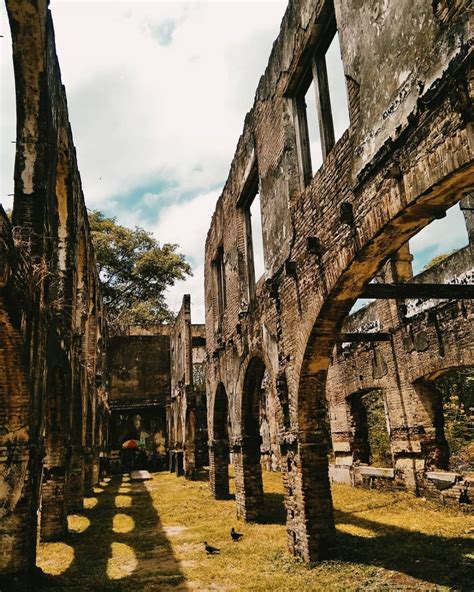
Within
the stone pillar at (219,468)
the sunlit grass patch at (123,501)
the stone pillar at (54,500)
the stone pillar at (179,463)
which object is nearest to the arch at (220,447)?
the stone pillar at (219,468)

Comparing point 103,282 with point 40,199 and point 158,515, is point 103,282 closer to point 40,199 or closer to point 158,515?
point 158,515

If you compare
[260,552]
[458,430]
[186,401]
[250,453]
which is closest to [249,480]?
[250,453]

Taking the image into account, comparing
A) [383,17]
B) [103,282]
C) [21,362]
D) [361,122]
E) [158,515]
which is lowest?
[158,515]

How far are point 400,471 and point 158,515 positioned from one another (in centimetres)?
566

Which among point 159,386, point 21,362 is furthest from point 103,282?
point 21,362

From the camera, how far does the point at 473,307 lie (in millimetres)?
8766

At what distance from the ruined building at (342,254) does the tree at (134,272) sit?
57.7 ft

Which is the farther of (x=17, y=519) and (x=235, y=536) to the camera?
(x=235, y=536)

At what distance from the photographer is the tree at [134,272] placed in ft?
102

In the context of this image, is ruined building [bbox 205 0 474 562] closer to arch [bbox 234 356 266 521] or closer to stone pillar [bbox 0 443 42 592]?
arch [bbox 234 356 266 521]

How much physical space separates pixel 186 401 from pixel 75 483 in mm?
8050

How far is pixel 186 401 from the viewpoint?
64.5 ft

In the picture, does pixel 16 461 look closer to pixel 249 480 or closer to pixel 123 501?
A: pixel 249 480

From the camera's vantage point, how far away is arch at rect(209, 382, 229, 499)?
517 inches
